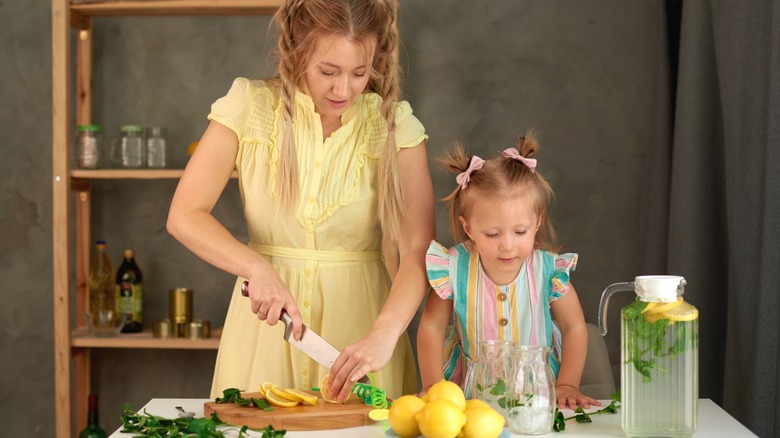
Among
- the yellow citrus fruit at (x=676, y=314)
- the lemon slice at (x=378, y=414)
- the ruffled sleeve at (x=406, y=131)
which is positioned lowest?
the lemon slice at (x=378, y=414)

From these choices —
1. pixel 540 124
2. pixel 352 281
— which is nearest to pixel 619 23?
pixel 540 124

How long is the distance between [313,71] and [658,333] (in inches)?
30.9

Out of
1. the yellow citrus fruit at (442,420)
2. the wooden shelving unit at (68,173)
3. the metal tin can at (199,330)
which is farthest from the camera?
the metal tin can at (199,330)

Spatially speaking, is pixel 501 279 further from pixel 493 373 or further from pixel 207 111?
pixel 207 111

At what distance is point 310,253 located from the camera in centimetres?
194

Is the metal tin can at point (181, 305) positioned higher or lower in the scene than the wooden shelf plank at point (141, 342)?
higher

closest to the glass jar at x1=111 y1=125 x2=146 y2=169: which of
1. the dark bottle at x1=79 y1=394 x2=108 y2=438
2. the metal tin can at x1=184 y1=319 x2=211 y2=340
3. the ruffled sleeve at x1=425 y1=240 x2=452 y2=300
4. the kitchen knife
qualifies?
the metal tin can at x1=184 y1=319 x2=211 y2=340

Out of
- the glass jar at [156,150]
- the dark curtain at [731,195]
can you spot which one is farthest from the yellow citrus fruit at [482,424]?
the glass jar at [156,150]

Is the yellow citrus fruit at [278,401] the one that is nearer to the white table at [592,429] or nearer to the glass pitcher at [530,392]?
the white table at [592,429]

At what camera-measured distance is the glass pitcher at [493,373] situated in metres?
1.48

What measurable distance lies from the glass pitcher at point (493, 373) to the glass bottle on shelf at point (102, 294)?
206 cm

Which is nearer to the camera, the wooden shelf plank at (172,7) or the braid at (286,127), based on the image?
the braid at (286,127)

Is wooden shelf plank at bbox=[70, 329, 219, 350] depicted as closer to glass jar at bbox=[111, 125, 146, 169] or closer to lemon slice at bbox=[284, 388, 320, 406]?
glass jar at bbox=[111, 125, 146, 169]

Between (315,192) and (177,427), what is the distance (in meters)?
0.60
